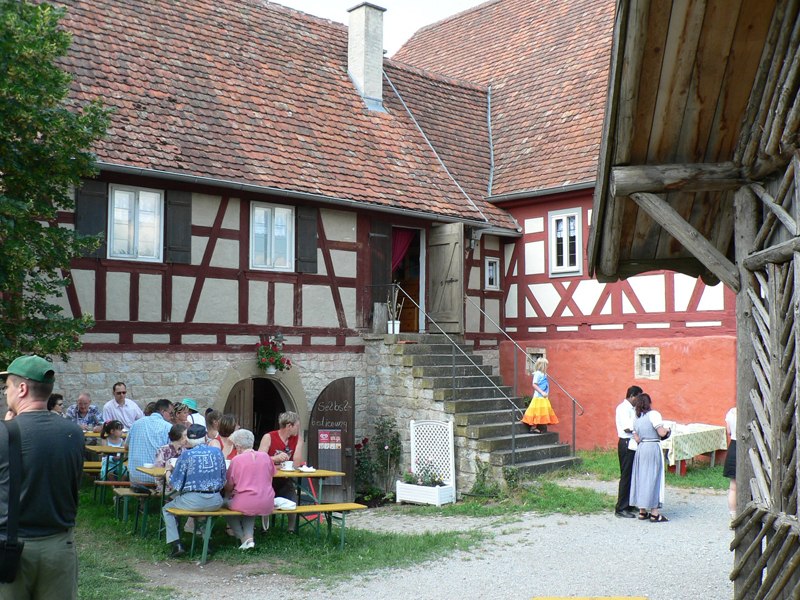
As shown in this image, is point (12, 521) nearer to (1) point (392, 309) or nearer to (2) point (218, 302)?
(2) point (218, 302)

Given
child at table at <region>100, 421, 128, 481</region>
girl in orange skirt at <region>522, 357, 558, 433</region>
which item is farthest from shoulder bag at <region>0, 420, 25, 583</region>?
girl in orange skirt at <region>522, 357, 558, 433</region>

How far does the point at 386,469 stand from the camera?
1420 centimetres

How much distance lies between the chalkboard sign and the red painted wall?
5314mm

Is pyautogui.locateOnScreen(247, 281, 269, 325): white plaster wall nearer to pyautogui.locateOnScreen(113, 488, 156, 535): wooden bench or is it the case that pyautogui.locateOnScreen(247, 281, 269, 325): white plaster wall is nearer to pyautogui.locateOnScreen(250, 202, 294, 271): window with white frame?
pyautogui.locateOnScreen(250, 202, 294, 271): window with white frame

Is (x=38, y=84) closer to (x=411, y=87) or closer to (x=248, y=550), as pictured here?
(x=248, y=550)

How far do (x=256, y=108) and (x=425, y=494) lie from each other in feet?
23.8

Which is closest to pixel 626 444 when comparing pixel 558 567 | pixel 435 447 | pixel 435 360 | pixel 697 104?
pixel 558 567

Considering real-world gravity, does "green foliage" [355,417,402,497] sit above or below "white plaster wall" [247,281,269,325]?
below

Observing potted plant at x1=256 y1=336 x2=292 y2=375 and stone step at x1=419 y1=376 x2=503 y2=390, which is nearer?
potted plant at x1=256 y1=336 x2=292 y2=375

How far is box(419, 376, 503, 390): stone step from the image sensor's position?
45.9ft

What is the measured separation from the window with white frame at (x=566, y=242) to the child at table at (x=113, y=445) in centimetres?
932

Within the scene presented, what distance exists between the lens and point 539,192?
16.6m

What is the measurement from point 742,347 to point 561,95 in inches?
545

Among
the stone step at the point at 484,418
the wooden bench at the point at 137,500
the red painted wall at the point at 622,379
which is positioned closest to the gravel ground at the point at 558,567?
the wooden bench at the point at 137,500
